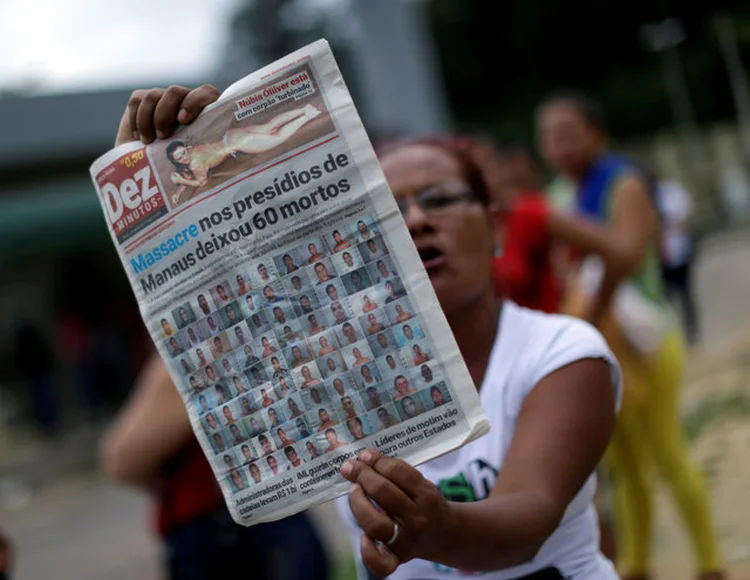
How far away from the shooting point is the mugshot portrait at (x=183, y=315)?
160 cm

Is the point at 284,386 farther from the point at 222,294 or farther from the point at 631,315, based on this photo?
the point at 631,315

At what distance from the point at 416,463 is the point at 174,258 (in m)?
0.46

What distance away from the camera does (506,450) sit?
188 cm

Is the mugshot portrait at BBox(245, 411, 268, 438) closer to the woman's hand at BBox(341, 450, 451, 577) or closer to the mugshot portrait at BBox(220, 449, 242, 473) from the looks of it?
the mugshot portrait at BBox(220, 449, 242, 473)

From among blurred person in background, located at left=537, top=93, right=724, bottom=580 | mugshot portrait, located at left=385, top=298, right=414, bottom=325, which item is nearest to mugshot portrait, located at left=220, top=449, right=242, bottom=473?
mugshot portrait, located at left=385, top=298, right=414, bottom=325

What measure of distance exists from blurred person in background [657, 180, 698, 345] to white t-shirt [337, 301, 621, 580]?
7.96 m

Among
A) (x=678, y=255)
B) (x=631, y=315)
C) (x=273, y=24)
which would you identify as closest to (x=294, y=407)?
(x=631, y=315)

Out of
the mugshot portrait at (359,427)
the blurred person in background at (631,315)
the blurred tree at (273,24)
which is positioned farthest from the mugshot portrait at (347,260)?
the blurred tree at (273,24)

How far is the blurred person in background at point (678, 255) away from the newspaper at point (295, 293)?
8.47m

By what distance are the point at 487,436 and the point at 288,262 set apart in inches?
22.7

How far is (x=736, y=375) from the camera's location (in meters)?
8.00

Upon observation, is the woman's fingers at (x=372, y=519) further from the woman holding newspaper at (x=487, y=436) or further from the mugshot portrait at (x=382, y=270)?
the mugshot portrait at (x=382, y=270)

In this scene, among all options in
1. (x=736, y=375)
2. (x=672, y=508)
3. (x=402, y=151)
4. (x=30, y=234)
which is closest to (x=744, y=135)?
(x=30, y=234)

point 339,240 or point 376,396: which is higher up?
point 339,240
